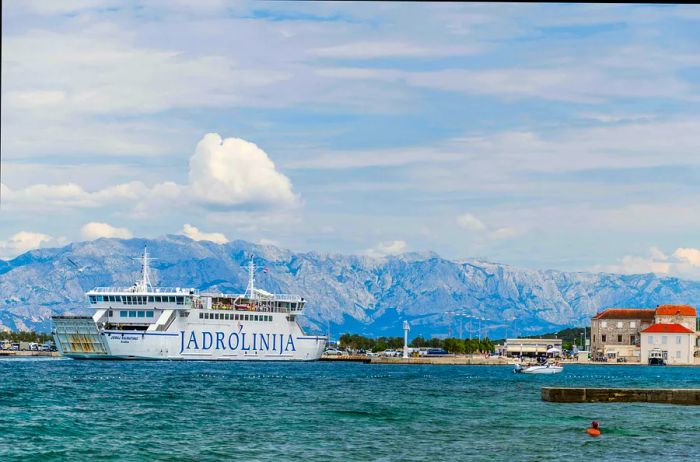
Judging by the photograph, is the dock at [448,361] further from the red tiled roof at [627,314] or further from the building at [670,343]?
the building at [670,343]

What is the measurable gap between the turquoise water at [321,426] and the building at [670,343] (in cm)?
9384

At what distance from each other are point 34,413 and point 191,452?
16017mm

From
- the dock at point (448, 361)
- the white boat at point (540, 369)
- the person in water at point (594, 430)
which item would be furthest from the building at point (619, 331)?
the person in water at point (594, 430)

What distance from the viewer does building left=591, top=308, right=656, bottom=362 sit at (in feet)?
541

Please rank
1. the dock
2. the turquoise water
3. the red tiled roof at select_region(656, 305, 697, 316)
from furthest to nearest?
the red tiled roof at select_region(656, 305, 697, 316) → the dock → the turquoise water

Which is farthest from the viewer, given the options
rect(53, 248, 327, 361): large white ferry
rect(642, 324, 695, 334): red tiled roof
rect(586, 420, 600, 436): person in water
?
rect(642, 324, 695, 334): red tiled roof

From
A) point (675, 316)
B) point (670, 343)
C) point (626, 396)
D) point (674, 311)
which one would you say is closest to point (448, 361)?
point (670, 343)

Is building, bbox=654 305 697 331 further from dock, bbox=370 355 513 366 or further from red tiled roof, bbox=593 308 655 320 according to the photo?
dock, bbox=370 355 513 366

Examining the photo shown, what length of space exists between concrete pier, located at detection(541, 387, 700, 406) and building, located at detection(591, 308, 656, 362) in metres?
114

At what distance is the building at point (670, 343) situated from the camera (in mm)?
152375

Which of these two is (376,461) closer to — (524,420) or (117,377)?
(524,420)

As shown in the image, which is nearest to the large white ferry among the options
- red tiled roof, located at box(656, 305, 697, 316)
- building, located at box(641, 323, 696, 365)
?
building, located at box(641, 323, 696, 365)

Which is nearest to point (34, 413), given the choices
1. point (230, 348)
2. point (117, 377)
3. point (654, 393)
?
point (654, 393)

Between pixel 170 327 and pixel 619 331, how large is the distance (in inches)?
3123
